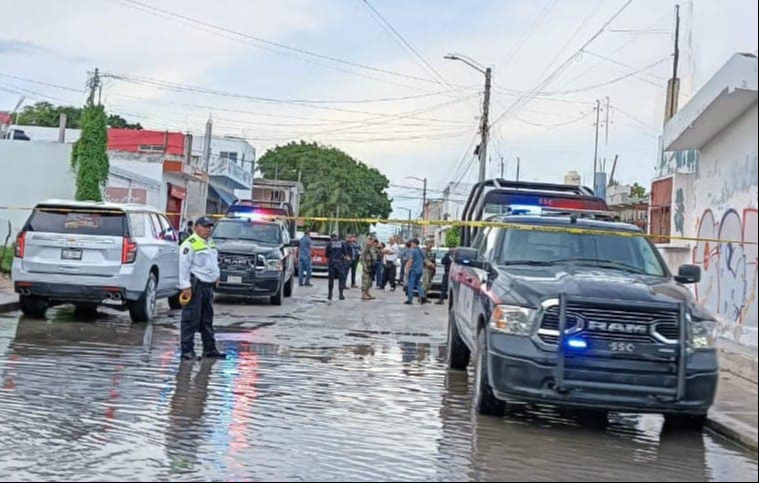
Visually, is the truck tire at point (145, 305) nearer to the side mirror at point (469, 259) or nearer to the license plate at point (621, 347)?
the side mirror at point (469, 259)

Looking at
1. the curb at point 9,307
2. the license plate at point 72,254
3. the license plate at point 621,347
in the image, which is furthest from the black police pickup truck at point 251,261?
the license plate at point 621,347

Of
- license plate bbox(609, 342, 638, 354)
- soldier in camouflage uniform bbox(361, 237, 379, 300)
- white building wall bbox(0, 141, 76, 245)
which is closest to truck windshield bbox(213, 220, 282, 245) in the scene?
soldier in camouflage uniform bbox(361, 237, 379, 300)

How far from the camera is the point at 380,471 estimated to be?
22.4 feet

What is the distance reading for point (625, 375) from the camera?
788cm

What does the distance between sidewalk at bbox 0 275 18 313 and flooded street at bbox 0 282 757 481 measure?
3636 millimetres

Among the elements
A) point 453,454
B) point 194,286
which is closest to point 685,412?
point 453,454

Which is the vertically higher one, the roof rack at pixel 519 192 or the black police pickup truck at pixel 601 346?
the roof rack at pixel 519 192

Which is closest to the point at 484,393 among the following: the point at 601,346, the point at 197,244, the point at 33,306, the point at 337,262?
the point at 601,346

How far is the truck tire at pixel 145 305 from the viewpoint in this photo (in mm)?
15812

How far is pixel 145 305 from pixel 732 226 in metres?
10.5

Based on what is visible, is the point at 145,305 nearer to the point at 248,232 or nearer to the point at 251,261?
the point at 251,261

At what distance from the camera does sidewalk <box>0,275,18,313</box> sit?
55.7 ft

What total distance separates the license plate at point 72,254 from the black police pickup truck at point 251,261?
19.1 feet

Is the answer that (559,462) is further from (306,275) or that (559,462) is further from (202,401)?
(306,275)
